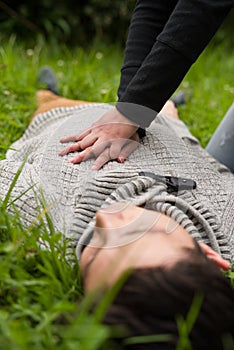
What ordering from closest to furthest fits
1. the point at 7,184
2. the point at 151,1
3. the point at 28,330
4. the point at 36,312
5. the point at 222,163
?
the point at 28,330, the point at 36,312, the point at 7,184, the point at 151,1, the point at 222,163

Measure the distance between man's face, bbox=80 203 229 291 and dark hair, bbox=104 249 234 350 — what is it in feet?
0.12

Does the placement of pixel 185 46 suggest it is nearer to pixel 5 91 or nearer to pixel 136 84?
pixel 136 84

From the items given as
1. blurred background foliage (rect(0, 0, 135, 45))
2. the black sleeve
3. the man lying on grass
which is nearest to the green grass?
the man lying on grass

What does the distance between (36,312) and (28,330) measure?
5.2 inches

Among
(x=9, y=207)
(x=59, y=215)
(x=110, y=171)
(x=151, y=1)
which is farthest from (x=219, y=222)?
(x=151, y=1)

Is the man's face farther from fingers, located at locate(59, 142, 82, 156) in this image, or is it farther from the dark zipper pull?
fingers, located at locate(59, 142, 82, 156)

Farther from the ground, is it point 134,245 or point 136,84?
point 136,84

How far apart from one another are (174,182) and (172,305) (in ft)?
2.07

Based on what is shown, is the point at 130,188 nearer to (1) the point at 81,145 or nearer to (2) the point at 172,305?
(1) the point at 81,145

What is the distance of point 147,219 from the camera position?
4.98ft

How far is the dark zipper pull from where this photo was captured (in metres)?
1.81

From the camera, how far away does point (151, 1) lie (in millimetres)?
2262

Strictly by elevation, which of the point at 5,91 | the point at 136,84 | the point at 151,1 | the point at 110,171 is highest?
the point at 151,1

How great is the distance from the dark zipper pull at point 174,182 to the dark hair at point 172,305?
509 millimetres
